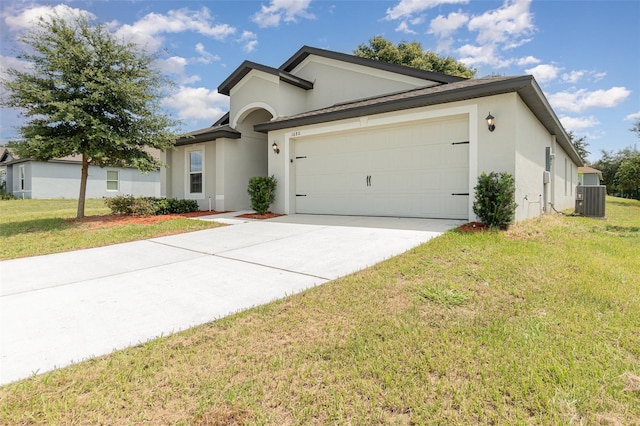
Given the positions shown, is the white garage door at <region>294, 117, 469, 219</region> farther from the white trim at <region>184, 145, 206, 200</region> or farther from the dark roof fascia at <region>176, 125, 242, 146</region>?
the white trim at <region>184, 145, 206, 200</region>

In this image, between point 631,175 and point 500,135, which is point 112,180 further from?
point 631,175

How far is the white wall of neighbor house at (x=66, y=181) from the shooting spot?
72.2 feet

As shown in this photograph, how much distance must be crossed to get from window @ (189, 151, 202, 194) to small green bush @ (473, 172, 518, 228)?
10.7 meters

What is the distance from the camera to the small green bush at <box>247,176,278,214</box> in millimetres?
10867

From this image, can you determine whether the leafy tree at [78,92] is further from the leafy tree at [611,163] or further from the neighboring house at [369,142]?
the leafy tree at [611,163]

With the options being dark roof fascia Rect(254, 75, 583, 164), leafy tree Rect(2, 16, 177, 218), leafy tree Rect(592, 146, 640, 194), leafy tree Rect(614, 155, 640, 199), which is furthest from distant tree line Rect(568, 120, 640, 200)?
leafy tree Rect(2, 16, 177, 218)

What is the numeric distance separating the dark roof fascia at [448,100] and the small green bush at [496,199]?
73.3 inches

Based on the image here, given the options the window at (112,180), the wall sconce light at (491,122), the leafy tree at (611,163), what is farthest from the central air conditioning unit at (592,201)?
the leafy tree at (611,163)

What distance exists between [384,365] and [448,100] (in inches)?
281

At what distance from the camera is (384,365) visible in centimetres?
242

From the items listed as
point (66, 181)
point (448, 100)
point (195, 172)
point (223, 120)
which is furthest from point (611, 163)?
point (66, 181)

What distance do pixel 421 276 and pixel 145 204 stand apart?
9.95 metres

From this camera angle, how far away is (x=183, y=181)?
14234 millimetres

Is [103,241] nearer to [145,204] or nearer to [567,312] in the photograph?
[145,204]
